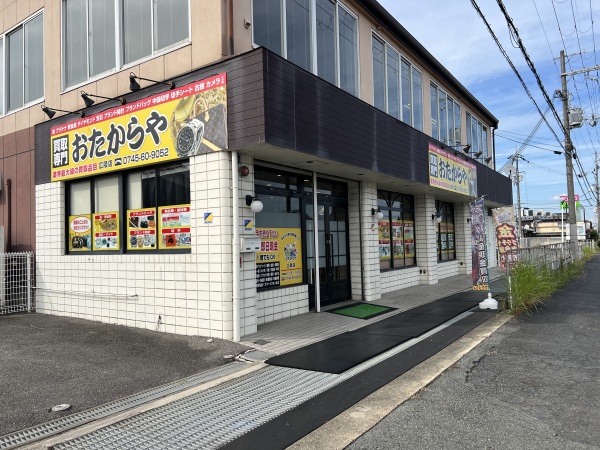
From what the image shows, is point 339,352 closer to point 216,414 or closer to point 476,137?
point 216,414

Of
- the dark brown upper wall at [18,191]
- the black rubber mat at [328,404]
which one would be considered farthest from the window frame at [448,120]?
the dark brown upper wall at [18,191]

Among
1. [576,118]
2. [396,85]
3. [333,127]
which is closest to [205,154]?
[333,127]

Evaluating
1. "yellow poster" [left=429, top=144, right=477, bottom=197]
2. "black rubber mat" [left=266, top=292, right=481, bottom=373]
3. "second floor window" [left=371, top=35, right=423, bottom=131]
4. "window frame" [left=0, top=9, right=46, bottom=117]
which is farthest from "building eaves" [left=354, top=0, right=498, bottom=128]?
"window frame" [left=0, top=9, right=46, bottom=117]

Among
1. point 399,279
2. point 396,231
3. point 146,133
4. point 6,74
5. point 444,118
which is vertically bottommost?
point 399,279

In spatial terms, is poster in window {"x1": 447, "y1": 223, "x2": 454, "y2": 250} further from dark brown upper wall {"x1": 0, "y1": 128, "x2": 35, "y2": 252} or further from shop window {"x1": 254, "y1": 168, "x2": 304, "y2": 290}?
dark brown upper wall {"x1": 0, "y1": 128, "x2": 35, "y2": 252}

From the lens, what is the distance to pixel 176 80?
7.28 meters

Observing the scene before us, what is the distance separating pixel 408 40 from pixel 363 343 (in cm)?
911

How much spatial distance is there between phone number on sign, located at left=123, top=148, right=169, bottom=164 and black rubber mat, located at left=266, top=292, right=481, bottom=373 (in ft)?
13.0

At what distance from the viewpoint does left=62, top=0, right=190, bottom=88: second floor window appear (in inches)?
301

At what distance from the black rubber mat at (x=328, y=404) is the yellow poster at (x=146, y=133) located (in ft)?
13.1

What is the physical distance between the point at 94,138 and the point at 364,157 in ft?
17.9

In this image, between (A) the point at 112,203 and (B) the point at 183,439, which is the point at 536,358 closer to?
(B) the point at 183,439

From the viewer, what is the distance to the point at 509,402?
4262mm

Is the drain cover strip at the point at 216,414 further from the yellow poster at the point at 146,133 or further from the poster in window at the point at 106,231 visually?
the poster in window at the point at 106,231
